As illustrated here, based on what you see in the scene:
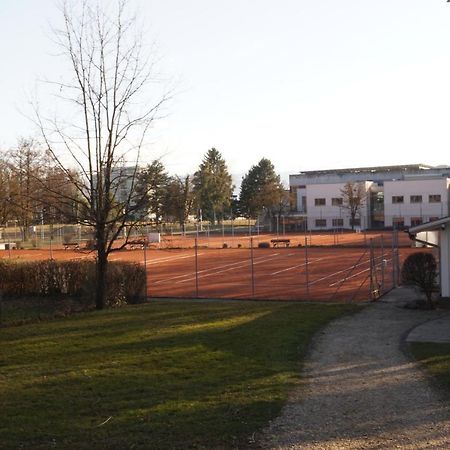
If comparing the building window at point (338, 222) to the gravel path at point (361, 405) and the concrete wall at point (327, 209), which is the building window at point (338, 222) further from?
the gravel path at point (361, 405)

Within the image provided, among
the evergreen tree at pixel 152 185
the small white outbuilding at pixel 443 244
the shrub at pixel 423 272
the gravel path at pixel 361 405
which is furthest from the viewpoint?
the small white outbuilding at pixel 443 244

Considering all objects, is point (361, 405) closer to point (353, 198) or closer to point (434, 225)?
point (434, 225)

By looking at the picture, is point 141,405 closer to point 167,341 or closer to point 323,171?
point 167,341

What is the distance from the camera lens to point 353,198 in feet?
291

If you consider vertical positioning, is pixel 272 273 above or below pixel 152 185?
below

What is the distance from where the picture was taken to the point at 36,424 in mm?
7449

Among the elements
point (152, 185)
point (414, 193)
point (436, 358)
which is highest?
point (414, 193)

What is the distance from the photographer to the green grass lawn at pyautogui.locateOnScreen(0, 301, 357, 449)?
7.19 meters

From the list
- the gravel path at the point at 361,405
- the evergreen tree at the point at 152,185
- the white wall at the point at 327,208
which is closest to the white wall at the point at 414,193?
the white wall at the point at 327,208

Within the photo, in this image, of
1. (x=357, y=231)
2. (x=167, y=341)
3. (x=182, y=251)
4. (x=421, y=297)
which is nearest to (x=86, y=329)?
(x=167, y=341)

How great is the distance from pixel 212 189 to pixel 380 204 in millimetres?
31232

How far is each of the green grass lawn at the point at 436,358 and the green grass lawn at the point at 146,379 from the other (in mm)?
2266

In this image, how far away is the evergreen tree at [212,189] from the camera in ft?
365

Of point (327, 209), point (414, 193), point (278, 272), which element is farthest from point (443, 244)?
point (327, 209)
